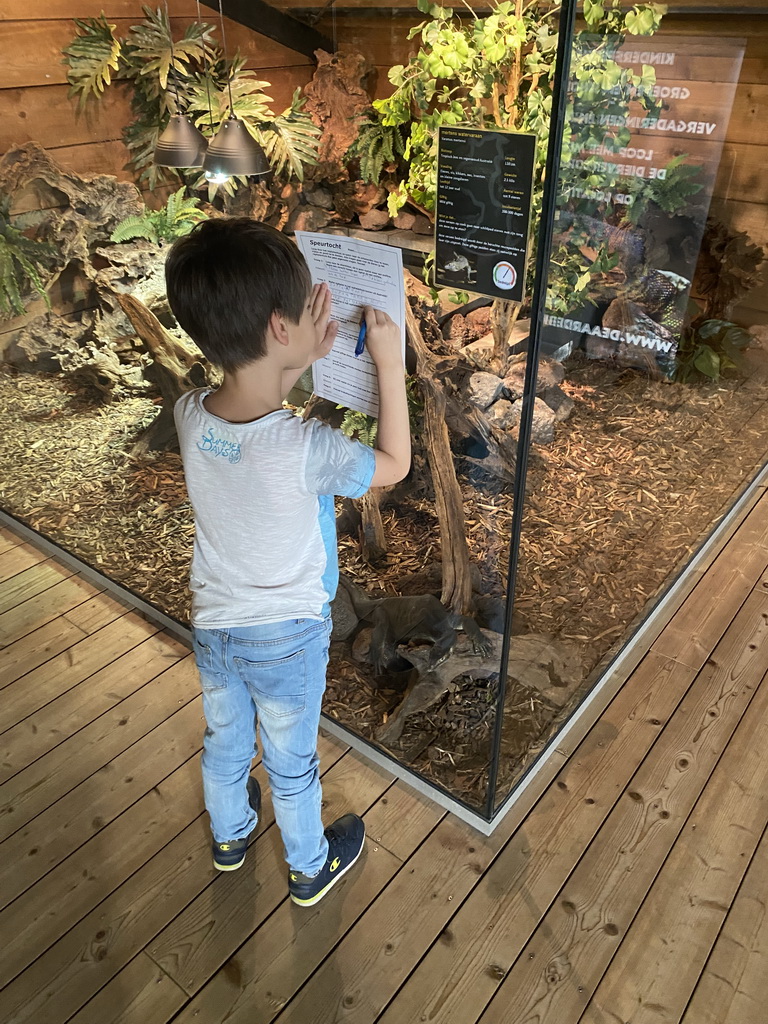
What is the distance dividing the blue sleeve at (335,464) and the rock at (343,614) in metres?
0.63

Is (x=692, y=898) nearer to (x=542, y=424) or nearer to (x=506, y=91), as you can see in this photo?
(x=542, y=424)

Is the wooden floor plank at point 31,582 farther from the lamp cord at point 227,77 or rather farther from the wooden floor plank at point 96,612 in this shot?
the lamp cord at point 227,77

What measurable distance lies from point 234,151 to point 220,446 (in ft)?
1.92

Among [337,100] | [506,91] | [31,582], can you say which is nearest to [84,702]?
[31,582]

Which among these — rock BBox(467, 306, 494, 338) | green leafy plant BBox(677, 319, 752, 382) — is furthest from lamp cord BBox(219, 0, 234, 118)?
green leafy plant BBox(677, 319, 752, 382)

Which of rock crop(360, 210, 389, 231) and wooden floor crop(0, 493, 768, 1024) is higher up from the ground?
rock crop(360, 210, 389, 231)

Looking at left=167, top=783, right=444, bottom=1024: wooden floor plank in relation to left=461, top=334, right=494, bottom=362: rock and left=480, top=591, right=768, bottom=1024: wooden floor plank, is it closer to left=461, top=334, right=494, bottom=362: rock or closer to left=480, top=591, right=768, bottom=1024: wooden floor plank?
left=480, top=591, right=768, bottom=1024: wooden floor plank

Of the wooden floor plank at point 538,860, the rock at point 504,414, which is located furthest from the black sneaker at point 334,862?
the rock at point 504,414

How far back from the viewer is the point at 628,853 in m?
1.67

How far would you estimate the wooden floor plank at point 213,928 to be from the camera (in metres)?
1.45

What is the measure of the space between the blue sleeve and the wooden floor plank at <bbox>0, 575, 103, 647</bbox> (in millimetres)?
1545

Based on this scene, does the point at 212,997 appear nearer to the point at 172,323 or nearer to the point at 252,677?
the point at 252,677

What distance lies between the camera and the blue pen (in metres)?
1.22

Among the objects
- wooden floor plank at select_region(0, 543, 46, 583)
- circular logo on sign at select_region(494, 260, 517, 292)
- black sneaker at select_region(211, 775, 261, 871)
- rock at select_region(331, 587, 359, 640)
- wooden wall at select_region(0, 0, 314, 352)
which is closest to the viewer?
circular logo on sign at select_region(494, 260, 517, 292)
